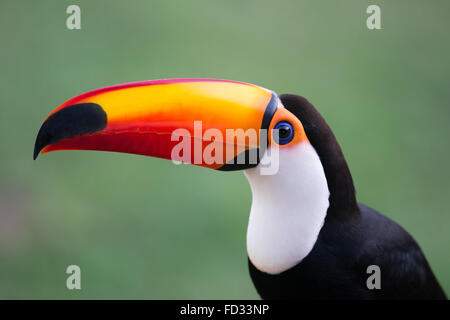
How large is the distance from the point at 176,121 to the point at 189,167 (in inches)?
119

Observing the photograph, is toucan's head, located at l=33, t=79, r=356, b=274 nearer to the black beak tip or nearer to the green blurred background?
the black beak tip

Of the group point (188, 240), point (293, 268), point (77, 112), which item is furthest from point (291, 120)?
point (188, 240)

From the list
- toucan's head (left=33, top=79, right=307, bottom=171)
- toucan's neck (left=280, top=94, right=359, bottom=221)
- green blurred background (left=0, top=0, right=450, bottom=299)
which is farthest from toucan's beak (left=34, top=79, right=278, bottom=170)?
green blurred background (left=0, top=0, right=450, bottom=299)

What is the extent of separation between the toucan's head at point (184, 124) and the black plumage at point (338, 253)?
0.32 ft

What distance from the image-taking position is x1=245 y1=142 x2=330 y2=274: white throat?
6.20 ft

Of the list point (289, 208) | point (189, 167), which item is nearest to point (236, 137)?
point (289, 208)

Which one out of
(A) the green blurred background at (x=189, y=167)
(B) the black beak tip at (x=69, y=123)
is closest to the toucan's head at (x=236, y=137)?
(B) the black beak tip at (x=69, y=123)

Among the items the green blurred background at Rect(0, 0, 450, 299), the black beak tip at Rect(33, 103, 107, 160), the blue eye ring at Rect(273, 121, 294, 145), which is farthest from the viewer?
the green blurred background at Rect(0, 0, 450, 299)

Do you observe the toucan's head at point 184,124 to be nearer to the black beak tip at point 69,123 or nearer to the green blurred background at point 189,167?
the black beak tip at point 69,123

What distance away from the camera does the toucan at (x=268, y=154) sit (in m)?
1.79

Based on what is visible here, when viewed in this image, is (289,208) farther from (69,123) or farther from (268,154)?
(69,123)

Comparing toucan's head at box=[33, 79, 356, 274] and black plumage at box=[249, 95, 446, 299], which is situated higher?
toucan's head at box=[33, 79, 356, 274]

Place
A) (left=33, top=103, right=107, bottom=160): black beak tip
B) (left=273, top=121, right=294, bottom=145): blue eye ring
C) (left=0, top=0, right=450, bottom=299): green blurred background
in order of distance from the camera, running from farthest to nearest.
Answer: (left=0, top=0, right=450, bottom=299): green blurred background < (left=273, top=121, right=294, bottom=145): blue eye ring < (left=33, top=103, right=107, bottom=160): black beak tip

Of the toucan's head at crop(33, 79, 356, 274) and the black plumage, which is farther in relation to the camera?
the black plumage
